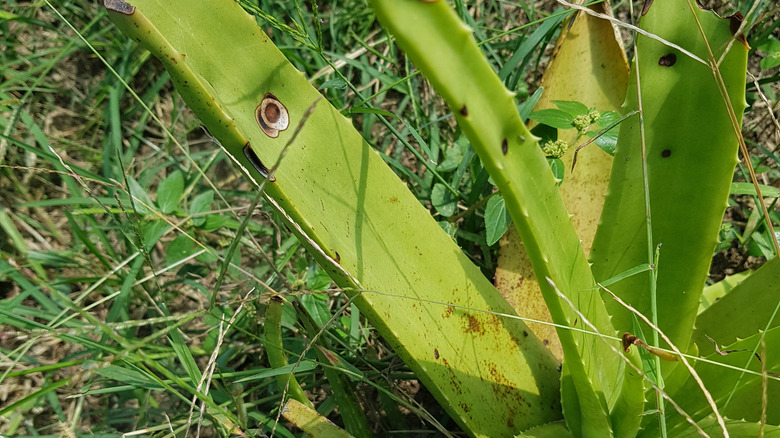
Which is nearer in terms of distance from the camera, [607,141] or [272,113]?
[272,113]

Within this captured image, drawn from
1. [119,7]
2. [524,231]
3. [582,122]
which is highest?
[119,7]

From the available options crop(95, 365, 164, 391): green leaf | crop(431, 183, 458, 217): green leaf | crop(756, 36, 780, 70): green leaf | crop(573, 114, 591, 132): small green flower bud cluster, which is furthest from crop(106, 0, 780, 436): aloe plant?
crop(756, 36, 780, 70): green leaf

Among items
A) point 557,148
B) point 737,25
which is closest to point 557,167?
point 557,148

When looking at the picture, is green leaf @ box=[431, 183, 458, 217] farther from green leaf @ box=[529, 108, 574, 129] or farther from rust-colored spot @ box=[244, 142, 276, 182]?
rust-colored spot @ box=[244, 142, 276, 182]

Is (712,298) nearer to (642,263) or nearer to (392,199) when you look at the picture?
(642,263)

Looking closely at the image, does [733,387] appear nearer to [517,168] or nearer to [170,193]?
[517,168]

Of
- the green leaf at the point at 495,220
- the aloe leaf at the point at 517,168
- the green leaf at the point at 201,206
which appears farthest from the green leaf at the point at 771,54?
the green leaf at the point at 201,206
